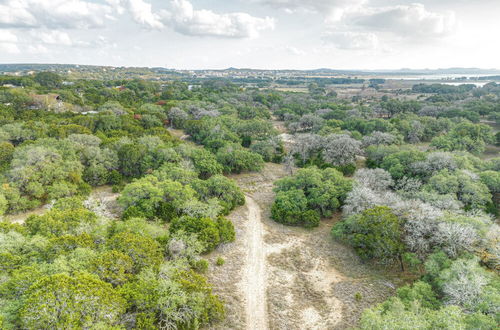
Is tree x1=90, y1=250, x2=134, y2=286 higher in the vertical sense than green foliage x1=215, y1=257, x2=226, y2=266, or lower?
higher

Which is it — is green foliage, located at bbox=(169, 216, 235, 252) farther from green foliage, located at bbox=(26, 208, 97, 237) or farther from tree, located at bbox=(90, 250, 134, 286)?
green foliage, located at bbox=(26, 208, 97, 237)

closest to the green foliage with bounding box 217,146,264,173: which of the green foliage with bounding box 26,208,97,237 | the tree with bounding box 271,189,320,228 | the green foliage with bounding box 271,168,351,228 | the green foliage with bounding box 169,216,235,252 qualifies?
the green foliage with bounding box 271,168,351,228

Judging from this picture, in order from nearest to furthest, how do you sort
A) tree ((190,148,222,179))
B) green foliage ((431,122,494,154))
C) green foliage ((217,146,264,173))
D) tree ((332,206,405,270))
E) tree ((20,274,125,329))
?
tree ((20,274,125,329)) < tree ((332,206,405,270)) < tree ((190,148,222,179)) < green foliage ((217,146,264,173)) < green foliage ((431,122,494,154))

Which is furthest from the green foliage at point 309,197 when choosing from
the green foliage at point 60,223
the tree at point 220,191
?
the green foliage at point 60,223

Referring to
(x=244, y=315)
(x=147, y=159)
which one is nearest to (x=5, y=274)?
(x=244, y=315)

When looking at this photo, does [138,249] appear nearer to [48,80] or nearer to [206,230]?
[206,230]

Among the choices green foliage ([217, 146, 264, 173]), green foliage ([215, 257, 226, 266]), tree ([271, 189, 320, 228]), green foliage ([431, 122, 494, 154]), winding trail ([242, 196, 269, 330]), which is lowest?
winding trail ([242, 196, 269, 330])
